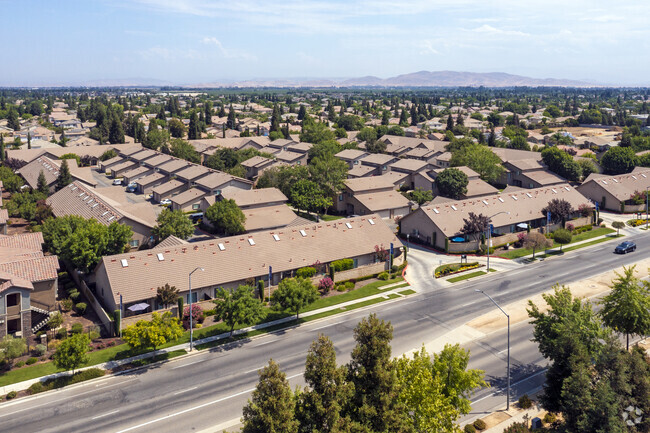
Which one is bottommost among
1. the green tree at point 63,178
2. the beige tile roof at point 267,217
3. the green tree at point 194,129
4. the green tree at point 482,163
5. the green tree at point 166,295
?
the green tree at point 166,295

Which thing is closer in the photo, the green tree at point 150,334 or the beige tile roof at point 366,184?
the green tree at point 150,334

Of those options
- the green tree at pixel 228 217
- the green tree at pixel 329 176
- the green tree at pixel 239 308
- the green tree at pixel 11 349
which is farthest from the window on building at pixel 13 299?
the green tree at pixel 329 176

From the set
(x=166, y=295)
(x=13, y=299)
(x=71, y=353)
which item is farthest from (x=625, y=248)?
(x=13, y=299)

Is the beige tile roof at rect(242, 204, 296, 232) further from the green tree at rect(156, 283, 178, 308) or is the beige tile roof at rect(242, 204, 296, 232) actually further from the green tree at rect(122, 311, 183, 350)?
the green tree at rect(122, 311, 183, 350)

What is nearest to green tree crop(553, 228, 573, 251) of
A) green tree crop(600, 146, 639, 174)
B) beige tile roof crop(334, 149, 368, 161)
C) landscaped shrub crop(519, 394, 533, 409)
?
landscaped shrub crop(519, 394, 533, 409)

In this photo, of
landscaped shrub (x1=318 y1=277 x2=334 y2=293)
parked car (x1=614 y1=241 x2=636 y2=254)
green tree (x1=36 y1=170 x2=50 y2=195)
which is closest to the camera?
landscaped shrub (x1=318 y1=277 x2=334 y2=293)

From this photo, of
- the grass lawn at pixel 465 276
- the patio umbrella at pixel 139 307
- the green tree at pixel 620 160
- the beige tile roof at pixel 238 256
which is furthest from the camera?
the green tree at pixel 620 160

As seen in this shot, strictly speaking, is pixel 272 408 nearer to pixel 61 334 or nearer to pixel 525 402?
pixel 525 402

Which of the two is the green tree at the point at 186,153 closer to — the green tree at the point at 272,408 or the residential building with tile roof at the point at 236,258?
the residential building with tile roof at the point at 236,258
